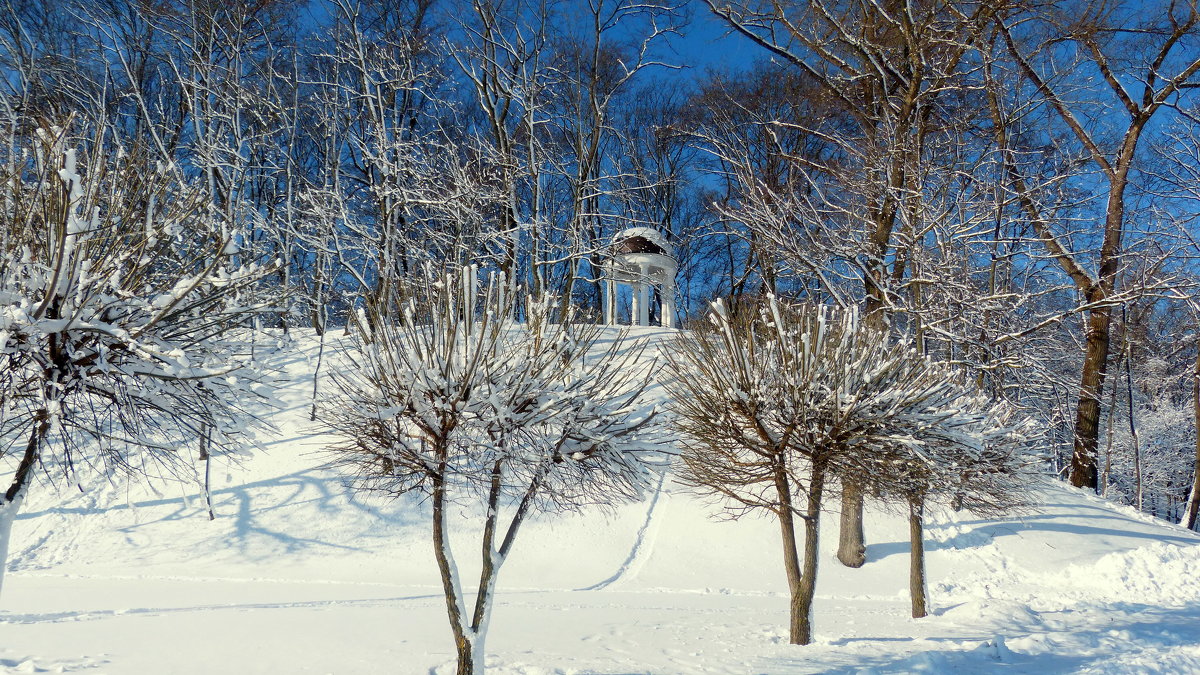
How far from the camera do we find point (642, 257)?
2091 centimetres

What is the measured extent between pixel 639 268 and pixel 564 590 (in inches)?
421

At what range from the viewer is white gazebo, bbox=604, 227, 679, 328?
19.6 metres

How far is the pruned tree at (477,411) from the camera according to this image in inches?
234

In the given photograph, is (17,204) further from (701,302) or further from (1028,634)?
(701,302)

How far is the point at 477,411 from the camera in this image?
6.01 m

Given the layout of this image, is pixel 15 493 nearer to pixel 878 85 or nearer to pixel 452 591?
pixel 452 591

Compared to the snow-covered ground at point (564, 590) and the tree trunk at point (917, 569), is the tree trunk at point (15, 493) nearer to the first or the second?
the snow-covered ground at point (564, 590)

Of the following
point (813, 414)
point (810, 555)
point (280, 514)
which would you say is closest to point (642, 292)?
point (280, 514)

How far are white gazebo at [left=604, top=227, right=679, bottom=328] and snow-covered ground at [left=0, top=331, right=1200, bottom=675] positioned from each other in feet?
21.8

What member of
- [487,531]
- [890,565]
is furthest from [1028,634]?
[487,531]

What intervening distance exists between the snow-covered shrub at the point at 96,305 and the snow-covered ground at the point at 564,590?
3.21 metres

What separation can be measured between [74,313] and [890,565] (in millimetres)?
13042

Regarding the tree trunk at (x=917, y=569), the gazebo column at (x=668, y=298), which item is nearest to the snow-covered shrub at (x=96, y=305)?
the tree trunk at (x=917, y=569)

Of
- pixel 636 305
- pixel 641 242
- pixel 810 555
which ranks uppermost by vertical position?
pixel 641 242
